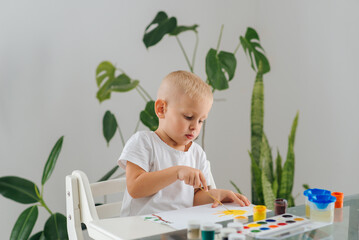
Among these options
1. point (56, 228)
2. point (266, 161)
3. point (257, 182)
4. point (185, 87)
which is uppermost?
point (185, 87)

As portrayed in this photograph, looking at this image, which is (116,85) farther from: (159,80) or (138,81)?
(159,80)

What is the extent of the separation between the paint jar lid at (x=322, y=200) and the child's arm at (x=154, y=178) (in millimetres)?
265

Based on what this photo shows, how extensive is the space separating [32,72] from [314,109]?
1581 mm

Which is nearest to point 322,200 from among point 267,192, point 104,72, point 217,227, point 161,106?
point 217,227

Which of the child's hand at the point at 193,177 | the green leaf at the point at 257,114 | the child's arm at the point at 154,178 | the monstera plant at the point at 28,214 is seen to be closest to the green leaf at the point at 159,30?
the green leaf at the point at 257,114

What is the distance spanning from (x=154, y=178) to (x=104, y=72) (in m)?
1.17

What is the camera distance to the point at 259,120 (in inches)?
86.7

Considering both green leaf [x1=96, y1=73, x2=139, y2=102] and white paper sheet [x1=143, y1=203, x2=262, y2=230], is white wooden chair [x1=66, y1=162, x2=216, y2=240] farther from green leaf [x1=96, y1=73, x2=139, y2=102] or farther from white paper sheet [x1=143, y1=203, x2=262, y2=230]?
green leaf [x1=96, y1=73, x2=139, y2=102]

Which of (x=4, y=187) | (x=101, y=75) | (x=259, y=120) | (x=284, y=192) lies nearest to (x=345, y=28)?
(x=259, y=120)

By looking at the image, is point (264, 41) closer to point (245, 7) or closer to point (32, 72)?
point (245, 7)

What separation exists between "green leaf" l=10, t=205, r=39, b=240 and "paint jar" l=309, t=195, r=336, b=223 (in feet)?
3.84

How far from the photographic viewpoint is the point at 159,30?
7.00 ft

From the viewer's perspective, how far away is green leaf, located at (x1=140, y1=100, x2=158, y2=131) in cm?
202

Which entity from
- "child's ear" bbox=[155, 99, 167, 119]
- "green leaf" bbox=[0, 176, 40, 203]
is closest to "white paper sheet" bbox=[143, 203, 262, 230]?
"child's ear" bbox=[155, 99, 167, 119]
